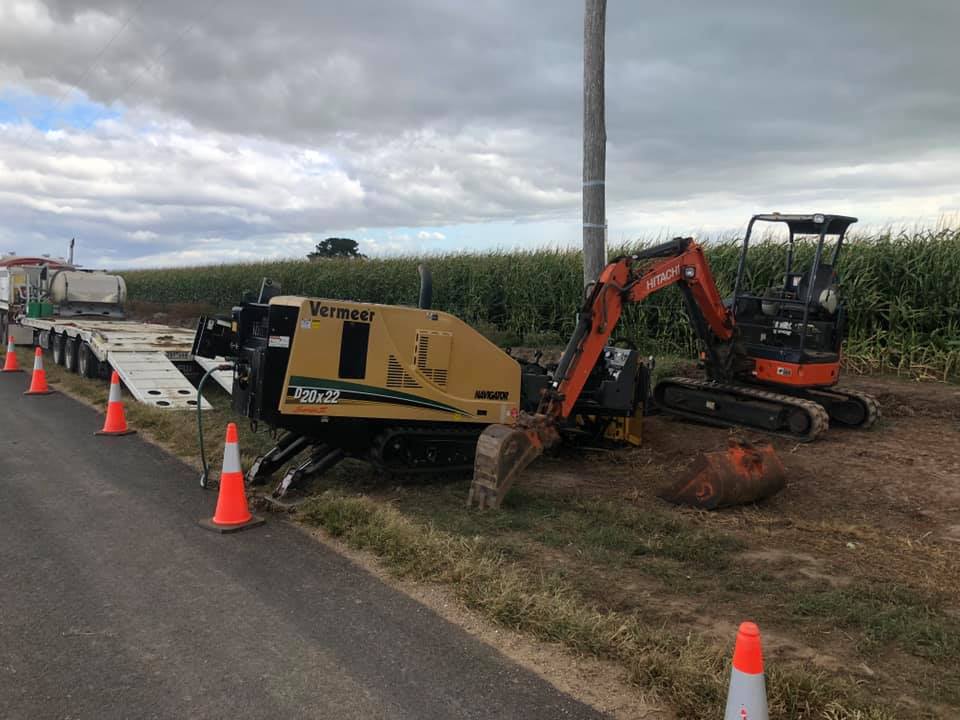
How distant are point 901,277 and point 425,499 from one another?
966 centimetres

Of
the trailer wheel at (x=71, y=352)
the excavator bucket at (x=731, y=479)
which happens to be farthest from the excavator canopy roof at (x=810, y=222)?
the trailer wheel at (x=71, y=352)

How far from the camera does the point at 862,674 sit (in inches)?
150

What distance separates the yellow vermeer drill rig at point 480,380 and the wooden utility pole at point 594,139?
1004mm

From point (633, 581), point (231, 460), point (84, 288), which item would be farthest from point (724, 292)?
point (84, 288)

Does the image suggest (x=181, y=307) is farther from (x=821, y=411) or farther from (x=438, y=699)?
(x=438, y=699)

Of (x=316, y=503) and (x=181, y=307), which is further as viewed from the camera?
(x=181, y=307)

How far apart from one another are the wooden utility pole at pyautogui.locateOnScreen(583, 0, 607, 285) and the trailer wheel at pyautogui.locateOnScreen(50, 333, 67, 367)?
39.1ft

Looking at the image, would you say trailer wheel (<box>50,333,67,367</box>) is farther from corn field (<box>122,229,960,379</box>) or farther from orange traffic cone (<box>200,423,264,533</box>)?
orange traffic cone (<box>200,423,264,533</box>)

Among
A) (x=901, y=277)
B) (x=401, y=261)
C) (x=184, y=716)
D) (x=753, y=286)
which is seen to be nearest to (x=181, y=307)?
(x=401, y=261)

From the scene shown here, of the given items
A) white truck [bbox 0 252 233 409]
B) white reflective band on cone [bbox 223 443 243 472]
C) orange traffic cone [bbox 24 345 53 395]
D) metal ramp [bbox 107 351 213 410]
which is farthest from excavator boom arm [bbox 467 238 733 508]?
orange traffic cone [bbox 24 345 53 395]

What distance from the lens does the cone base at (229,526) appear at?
6.05 metres

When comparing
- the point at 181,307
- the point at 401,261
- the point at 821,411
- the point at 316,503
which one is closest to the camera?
the point at 316,503

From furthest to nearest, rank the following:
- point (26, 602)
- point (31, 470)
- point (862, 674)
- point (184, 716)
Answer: point (31, 470), point (26, 602), point (862, 674), point (184, 716)

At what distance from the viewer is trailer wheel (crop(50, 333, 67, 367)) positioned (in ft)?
53.0
